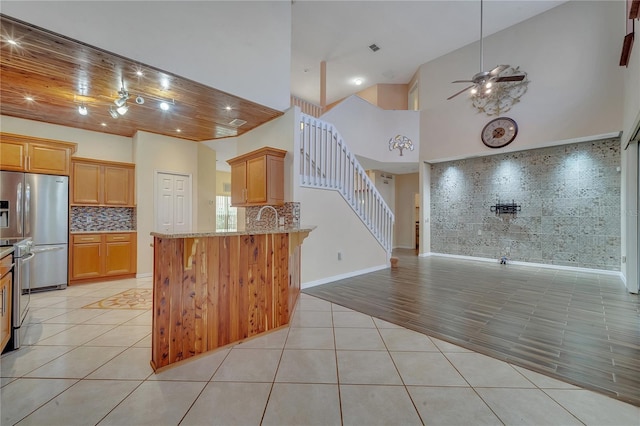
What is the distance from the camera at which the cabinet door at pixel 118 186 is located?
4.73 m

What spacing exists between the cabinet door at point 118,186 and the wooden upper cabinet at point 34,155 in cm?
58

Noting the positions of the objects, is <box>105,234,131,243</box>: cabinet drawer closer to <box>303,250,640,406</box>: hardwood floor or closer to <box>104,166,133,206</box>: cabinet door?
<box>104,166,133,206</box>: cabinet door

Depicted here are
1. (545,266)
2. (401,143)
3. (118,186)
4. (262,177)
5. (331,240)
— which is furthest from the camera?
(401,143)

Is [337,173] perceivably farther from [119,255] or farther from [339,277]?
[119,255]

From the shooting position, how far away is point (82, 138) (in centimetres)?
473

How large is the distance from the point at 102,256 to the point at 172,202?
154cm

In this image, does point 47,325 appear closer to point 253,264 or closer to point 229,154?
point 253,264

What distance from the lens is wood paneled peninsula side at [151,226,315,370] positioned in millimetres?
1901

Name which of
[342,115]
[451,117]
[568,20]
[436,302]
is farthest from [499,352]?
[568,20]

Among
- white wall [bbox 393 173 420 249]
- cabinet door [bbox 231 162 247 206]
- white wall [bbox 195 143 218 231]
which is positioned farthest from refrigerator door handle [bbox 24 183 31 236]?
white wall [bbox 393 173 420 249]

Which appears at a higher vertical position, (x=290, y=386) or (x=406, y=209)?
(x=406, y=209)

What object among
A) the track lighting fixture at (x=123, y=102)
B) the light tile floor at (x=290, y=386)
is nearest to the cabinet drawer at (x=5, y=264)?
the light tile floor at (x=290, y=386)

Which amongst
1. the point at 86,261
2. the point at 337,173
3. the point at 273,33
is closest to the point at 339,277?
the point at 337,173

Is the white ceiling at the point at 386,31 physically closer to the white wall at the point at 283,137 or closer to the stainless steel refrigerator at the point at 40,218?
the white wall at the point at 283,137
